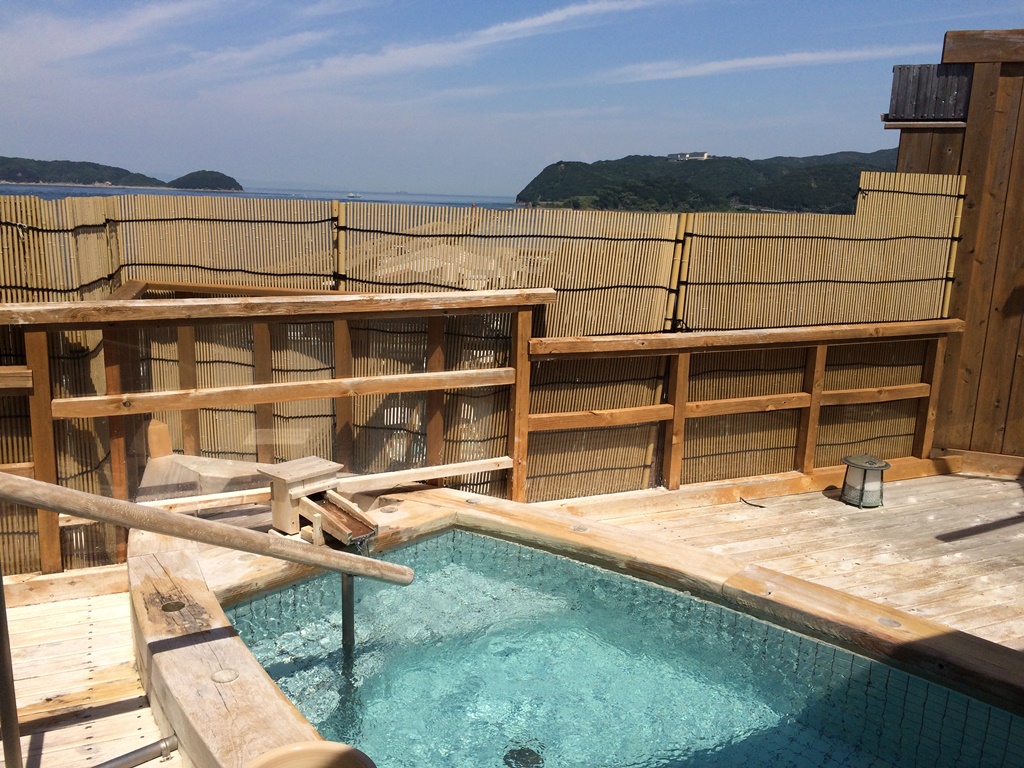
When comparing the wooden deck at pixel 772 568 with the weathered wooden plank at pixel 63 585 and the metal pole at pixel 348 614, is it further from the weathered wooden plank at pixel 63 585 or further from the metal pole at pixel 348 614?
the metal pole at pixel 348 614

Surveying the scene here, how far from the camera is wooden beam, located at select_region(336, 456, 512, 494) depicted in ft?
14.6

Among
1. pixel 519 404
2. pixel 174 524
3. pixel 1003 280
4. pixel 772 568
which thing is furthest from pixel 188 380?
pixel 1003 280

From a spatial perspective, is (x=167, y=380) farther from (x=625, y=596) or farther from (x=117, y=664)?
(x=625, y=596)

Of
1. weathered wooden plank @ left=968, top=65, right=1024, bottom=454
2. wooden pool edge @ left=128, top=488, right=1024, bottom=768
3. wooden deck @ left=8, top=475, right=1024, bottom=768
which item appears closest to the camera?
wooden pool edge @ left=128, top=488, right=1024, bottom=768

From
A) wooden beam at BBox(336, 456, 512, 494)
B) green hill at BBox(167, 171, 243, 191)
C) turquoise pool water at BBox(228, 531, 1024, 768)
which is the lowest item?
turquoise pool water at BBox(228, 531, 1024, 768)

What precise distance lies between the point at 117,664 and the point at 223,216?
2.39 meters

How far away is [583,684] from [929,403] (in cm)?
384

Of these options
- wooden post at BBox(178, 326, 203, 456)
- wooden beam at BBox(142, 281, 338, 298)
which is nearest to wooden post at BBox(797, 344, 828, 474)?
wooden beam at BBox(142, 281, 338, 298)

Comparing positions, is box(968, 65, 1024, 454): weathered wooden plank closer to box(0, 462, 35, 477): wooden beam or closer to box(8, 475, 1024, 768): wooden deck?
box(8, 475, 1024, 768): wooden deck

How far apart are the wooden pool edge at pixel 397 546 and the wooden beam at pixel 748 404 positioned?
4.13 feet

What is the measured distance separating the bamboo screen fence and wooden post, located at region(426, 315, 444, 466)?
57 millimetres

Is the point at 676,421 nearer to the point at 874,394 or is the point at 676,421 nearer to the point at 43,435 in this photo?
the point at 874,394

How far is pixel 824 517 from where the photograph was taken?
5207 mm

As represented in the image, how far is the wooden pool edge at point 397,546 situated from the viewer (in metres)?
2.46
